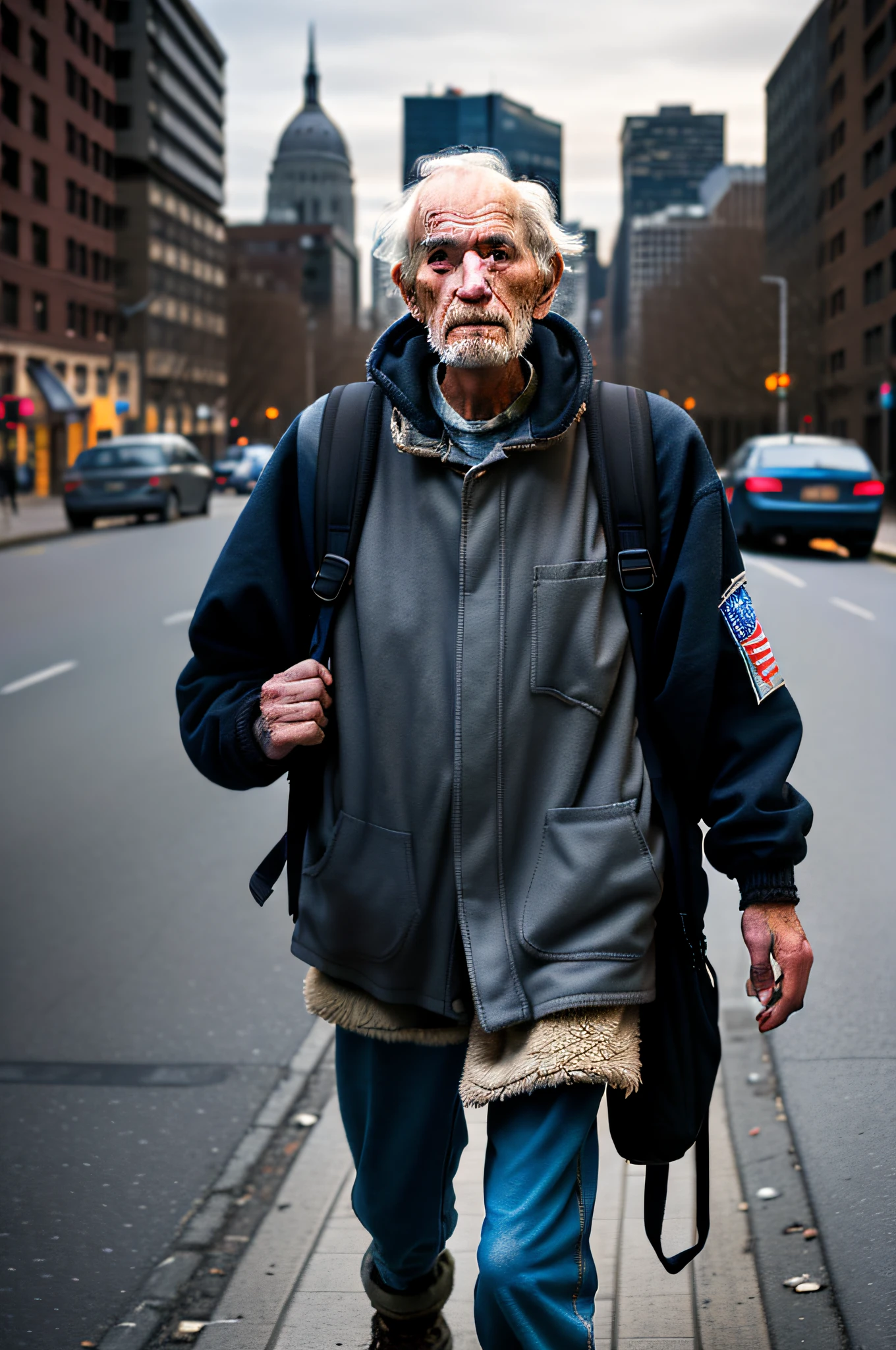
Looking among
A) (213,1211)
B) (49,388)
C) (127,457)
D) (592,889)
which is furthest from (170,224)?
(592,889)

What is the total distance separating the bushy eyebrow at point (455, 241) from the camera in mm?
2518

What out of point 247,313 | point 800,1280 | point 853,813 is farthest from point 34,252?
point 800,1280

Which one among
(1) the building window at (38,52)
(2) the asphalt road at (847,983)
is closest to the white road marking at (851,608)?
(2) the asphalt road at (847,983)

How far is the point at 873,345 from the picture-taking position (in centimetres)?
6475

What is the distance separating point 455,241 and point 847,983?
3307 millimetres

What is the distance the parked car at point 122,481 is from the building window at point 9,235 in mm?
27317

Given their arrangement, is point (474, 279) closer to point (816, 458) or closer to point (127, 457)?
point (816, 458)

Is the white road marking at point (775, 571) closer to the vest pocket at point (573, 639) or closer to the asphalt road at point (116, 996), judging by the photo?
the asphalt road at point (116, 996)

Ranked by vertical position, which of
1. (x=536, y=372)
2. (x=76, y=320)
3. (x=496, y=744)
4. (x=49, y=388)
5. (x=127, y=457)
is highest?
(x=76, y=320)

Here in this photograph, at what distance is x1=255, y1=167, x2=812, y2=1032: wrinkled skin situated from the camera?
2.42 meters

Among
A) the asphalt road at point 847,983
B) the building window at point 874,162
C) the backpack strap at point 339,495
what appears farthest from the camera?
the building window at point 874,162

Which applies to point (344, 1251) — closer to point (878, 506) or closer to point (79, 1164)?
point (79, 1164)

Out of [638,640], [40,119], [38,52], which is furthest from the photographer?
[40,119]

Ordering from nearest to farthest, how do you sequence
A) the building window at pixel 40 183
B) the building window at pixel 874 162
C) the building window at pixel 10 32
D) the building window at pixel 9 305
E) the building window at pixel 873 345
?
the building window at pixel 10 32, the building window at pixel 9 305, the building window at pixel 40 183, the building window at pixel 873 345, the building window at pixel 874 162
